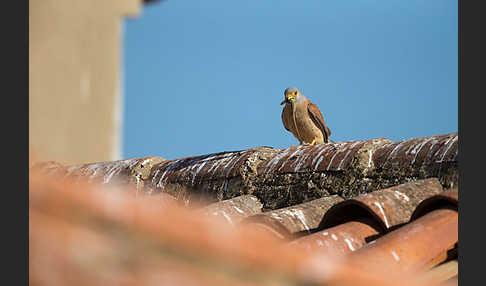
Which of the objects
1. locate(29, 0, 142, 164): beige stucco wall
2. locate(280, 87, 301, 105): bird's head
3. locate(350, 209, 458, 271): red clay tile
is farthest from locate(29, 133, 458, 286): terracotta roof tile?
locate(280, 87, 301, 105): bird's head

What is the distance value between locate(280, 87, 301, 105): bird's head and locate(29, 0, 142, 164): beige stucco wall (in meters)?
1.25

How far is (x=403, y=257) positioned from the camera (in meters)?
1.48

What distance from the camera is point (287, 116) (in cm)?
425

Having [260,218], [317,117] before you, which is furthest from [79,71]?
[260,218]

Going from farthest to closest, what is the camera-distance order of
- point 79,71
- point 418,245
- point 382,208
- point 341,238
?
point 79,71
point 382,208
point 341,238
point 418,245

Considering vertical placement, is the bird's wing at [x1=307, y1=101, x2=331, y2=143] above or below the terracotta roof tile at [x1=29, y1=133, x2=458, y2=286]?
above

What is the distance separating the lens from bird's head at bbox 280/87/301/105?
4.16 meters

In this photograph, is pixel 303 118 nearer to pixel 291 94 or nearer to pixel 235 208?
pixel 291 94

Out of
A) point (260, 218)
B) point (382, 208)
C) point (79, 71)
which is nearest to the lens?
point (382, 208)

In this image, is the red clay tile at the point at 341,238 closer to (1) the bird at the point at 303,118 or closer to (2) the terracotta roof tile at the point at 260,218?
(2) the terracotta roof tile at the point at 260,218

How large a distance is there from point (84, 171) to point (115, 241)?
11.0ft

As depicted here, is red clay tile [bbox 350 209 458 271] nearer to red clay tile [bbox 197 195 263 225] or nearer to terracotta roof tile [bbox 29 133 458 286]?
terracotta roof tile [bbox 29 133 458 286]

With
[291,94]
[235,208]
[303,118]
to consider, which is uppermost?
[291,94]

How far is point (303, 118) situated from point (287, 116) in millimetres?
132
